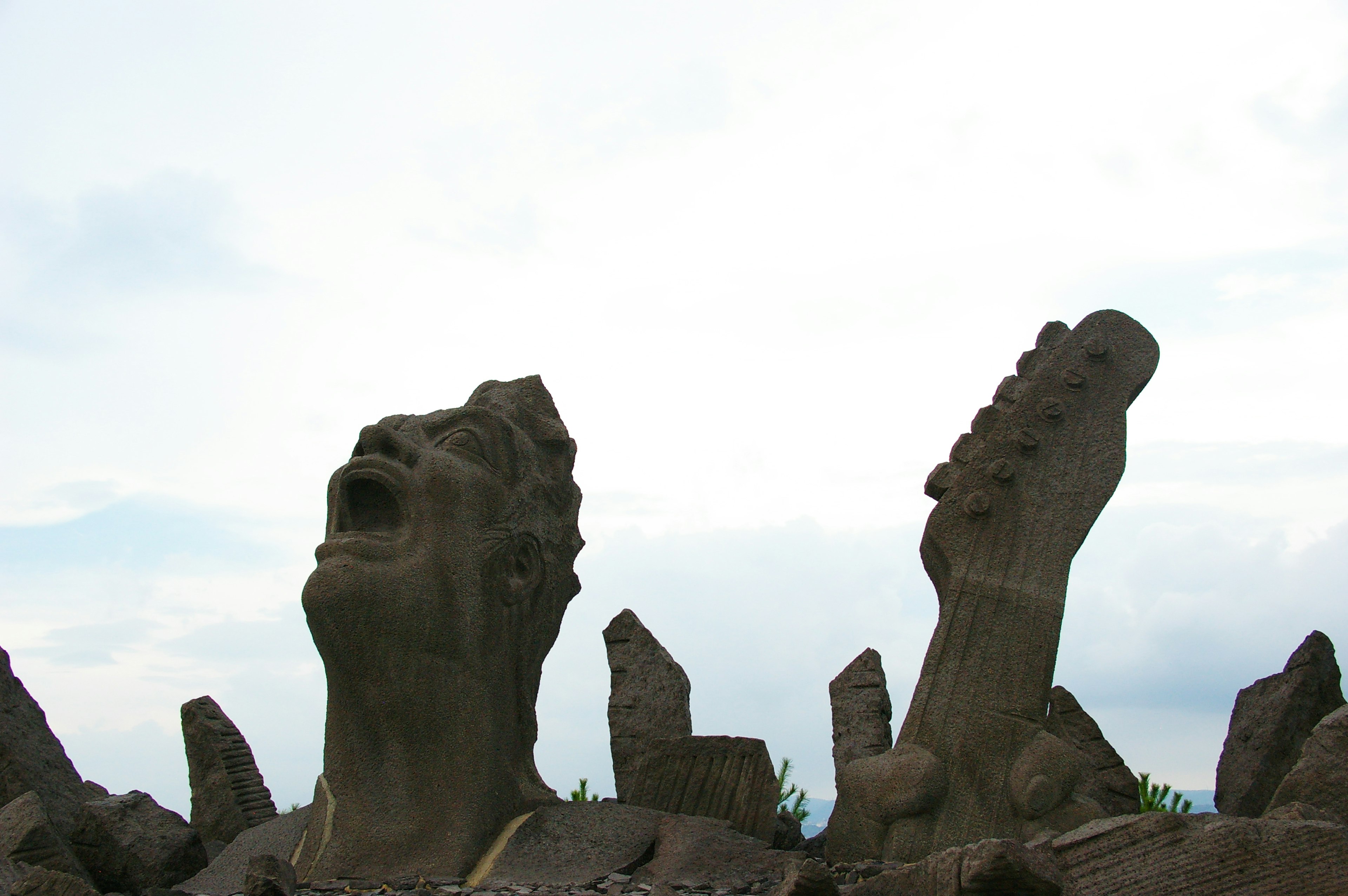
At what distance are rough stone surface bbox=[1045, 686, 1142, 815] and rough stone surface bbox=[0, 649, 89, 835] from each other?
178 inches

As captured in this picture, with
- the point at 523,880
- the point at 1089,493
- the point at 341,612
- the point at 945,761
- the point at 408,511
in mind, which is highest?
the point at 1089,493

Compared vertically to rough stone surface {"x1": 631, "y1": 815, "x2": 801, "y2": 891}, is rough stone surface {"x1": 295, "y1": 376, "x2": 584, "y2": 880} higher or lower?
higher

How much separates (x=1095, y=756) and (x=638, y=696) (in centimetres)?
232

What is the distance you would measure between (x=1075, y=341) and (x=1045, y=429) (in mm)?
480

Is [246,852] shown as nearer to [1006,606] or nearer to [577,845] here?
[577,845]

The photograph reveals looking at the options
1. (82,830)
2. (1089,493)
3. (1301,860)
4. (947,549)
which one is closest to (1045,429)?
(1089,493)

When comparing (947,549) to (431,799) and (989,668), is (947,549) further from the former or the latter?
(431,799)

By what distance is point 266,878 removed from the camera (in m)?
3.81

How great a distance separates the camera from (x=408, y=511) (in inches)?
200

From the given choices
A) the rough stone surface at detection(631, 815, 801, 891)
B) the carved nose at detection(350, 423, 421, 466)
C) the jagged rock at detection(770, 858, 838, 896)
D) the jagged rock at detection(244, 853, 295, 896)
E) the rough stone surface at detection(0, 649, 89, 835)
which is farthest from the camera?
the rough stone surface at detection(0, 649, 89, 835)

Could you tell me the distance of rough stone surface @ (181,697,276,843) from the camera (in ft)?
19.9

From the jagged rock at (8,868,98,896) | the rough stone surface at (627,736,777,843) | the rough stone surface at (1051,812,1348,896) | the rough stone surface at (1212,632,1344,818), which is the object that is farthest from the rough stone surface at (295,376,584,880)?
the rough stone surface at (1212,632,1344,818)

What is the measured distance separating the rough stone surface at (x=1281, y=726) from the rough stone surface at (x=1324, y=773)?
Answer: 1.04m

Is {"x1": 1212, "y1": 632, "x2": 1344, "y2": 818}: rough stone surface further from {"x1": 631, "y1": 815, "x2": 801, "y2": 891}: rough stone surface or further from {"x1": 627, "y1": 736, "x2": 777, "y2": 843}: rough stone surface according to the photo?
{"x1": 631, "y1": 815, "x2": 801, "y2": 891}: rough stone surface
